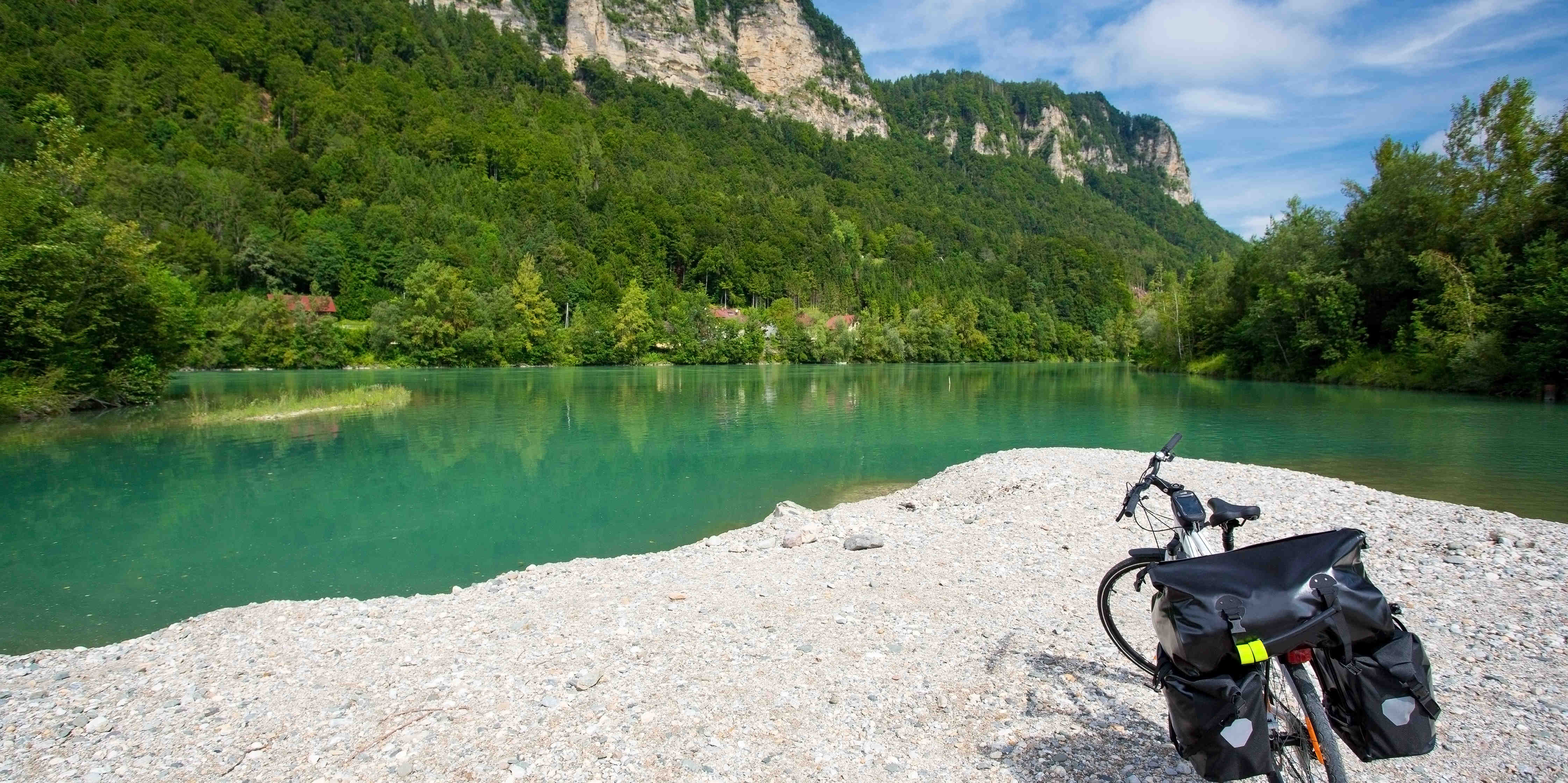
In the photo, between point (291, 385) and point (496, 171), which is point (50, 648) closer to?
point (291, 385)

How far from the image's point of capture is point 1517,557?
7848 millimetres

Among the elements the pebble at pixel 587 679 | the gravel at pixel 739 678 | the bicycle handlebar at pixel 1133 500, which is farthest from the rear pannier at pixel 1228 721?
the pebble at pixel 587 679

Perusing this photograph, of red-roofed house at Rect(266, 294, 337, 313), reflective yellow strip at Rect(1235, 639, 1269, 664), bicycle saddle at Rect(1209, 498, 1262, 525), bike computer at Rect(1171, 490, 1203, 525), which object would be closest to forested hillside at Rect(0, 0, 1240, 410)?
red-roofed house at Rect(266, 294, 337, 313)

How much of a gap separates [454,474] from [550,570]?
10.7 metres

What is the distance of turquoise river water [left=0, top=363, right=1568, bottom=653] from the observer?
36.0 feet

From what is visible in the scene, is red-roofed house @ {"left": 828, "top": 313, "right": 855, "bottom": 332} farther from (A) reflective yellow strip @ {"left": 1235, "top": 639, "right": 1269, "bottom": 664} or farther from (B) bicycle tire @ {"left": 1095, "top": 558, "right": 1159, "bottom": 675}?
(A) reflective yellow strip @ {"left": 1235, "top": 639, "right": 1269, "bottom": 664}

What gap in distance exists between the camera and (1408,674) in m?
2.61

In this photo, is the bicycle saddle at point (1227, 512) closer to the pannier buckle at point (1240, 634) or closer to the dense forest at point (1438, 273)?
the pannier buckle at point (1240, 634)

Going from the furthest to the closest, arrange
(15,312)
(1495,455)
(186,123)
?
1. (186,123)
2. (15,312)
3. (1495,455)

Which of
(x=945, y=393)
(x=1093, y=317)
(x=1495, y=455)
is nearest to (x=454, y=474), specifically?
(x=1495, y=455)

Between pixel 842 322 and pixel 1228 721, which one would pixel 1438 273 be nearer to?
pixel 1228 721

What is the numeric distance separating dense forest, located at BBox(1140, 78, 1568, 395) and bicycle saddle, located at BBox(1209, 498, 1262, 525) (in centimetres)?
3889

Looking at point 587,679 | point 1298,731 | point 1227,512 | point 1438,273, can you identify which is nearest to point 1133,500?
point 1227,512

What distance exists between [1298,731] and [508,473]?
18.5 metres
